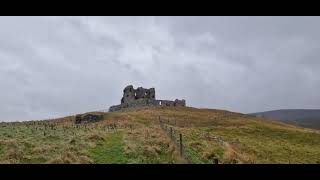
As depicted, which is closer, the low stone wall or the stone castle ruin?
the low stone wall

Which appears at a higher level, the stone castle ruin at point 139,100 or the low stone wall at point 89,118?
the stone castle ruin at point 139,100

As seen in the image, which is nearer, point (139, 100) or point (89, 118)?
point (89, 118)

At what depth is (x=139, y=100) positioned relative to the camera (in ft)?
324

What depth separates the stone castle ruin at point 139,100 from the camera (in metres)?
98.0

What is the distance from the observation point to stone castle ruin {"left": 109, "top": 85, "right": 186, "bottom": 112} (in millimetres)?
98000

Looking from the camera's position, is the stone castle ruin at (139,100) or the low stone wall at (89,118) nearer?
the low stone wall at (89,118)

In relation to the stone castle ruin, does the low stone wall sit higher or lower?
lower

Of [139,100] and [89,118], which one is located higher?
[139,100]
